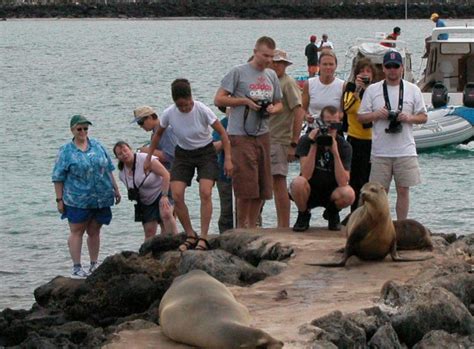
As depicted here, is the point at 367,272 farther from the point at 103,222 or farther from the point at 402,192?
the point at 103,222

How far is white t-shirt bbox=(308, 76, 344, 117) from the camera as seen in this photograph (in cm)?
1197

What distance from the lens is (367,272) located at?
10.2 m

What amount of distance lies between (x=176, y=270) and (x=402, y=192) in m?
2.33

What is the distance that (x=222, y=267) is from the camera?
10.2m

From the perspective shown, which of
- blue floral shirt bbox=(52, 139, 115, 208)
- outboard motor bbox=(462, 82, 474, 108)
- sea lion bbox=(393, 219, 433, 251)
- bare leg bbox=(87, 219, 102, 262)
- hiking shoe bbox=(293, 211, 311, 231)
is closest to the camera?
sea lion bbox=(393, 219, 433, 251)

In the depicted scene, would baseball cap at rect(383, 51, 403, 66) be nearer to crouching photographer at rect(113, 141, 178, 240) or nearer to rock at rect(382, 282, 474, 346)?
crouching photographer at rect(113, 141, 178, 240)

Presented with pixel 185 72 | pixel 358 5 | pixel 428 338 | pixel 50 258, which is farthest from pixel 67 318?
pixel 358 5

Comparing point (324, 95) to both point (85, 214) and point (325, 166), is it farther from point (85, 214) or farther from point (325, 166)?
→ point (85, 214)

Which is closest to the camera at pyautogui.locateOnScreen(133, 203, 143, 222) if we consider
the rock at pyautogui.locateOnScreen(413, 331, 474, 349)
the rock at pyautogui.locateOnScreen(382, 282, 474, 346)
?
the rock at pyautogui.locateOnScreen(382, 282, 474, 346)

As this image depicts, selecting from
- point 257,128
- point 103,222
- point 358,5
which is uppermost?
point 257,128

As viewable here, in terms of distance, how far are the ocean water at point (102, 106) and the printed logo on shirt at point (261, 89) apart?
3.27 metres

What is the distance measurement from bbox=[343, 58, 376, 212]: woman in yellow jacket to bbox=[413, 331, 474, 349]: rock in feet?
11.4

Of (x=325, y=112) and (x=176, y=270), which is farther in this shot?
(x=325, y=112)

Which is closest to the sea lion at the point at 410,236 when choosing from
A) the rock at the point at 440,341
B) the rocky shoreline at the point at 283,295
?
the rocky shoreline at the point at 283,295
